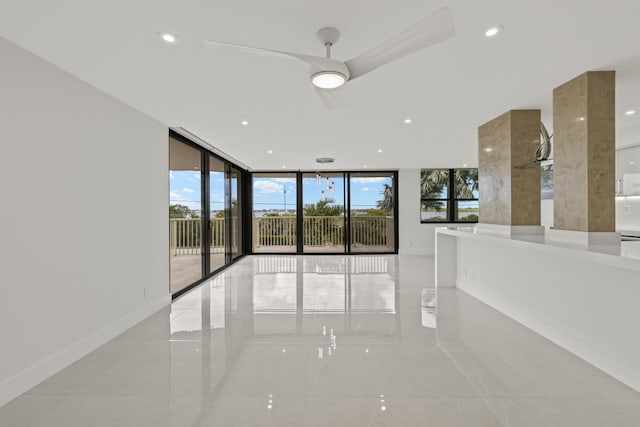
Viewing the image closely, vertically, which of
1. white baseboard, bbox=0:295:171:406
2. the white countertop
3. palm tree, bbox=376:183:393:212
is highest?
palm tree, bbox=376:183:393:212

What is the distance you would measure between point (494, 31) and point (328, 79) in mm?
1096

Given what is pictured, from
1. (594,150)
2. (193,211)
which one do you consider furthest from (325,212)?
(594,150)

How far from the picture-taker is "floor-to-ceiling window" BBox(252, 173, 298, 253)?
28.3 feet

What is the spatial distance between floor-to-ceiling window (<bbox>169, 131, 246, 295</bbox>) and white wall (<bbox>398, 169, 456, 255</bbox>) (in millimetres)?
4570

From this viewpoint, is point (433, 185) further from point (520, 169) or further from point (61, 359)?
point (61, 359)

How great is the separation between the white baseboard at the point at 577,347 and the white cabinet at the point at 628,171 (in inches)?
126

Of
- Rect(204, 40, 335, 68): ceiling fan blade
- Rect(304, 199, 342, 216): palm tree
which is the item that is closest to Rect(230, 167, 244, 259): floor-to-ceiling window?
Rect(304, 199, 342, 216): palm tree

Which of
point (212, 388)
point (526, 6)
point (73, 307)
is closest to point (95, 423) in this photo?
point (212, 388)

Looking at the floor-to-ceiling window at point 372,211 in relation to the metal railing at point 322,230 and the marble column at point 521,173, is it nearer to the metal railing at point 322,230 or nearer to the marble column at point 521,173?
the metal railing at point 322,230

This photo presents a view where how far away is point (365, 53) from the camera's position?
1.77m

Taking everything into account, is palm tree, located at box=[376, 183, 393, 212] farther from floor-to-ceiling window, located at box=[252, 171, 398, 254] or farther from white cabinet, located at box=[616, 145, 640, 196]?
white cabinet, located at box=[616, 145, 640, 196]

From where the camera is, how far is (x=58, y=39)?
199 centimetres

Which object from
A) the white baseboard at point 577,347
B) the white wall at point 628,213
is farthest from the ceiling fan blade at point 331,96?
the white wall at point 628,213

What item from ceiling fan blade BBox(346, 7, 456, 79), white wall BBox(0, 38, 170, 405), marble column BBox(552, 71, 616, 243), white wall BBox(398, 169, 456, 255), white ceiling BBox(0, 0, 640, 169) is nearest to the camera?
ceiling fan blade BBox(346, 7, 456, 79)
